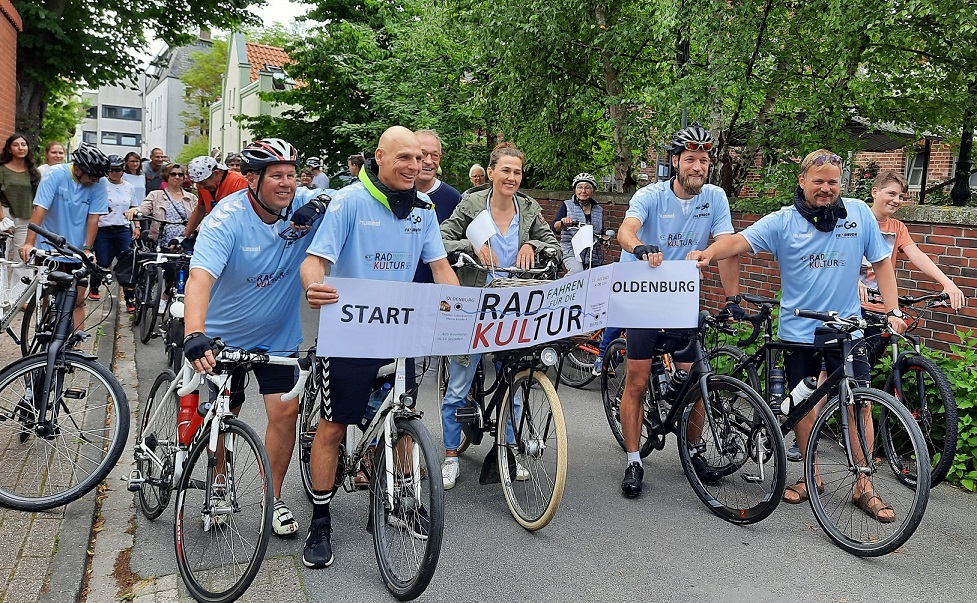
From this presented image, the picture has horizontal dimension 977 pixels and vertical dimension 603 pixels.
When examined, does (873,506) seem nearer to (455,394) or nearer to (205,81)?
(455,394)

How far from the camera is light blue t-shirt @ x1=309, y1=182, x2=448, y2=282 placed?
13.2 ft

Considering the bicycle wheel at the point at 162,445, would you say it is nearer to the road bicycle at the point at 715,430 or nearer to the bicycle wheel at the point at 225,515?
the bicycle wheel at the point at 225,515

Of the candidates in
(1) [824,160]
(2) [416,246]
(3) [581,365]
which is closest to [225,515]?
(2) [416,246]

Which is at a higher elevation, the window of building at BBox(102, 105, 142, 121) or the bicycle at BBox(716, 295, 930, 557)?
the window of building at BBox(102, 105, 142, 121)

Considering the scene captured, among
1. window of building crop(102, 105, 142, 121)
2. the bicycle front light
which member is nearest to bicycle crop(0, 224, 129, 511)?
the bicycle front light

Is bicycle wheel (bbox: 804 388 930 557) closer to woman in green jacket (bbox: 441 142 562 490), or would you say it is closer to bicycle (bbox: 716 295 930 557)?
bicycle (bbox: 716 295 930 557)

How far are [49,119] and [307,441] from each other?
39.5 meters

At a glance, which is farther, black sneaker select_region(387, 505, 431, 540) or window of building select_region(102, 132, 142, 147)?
window of building select_region(102, 132, 142, 147)

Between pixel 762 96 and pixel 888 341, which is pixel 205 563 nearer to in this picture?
pixel 888 341

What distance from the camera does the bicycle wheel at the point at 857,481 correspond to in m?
4.26

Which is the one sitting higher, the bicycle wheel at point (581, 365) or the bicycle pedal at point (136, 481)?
the bicycle wheel at point (581, 365)

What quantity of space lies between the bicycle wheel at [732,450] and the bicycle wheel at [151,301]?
6322 millimetres

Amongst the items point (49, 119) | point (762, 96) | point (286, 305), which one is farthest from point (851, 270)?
point (49, 119)

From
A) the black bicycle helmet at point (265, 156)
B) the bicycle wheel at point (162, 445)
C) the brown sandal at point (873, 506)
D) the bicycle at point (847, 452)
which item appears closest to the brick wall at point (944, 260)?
the bicycle at point (847, 452)
